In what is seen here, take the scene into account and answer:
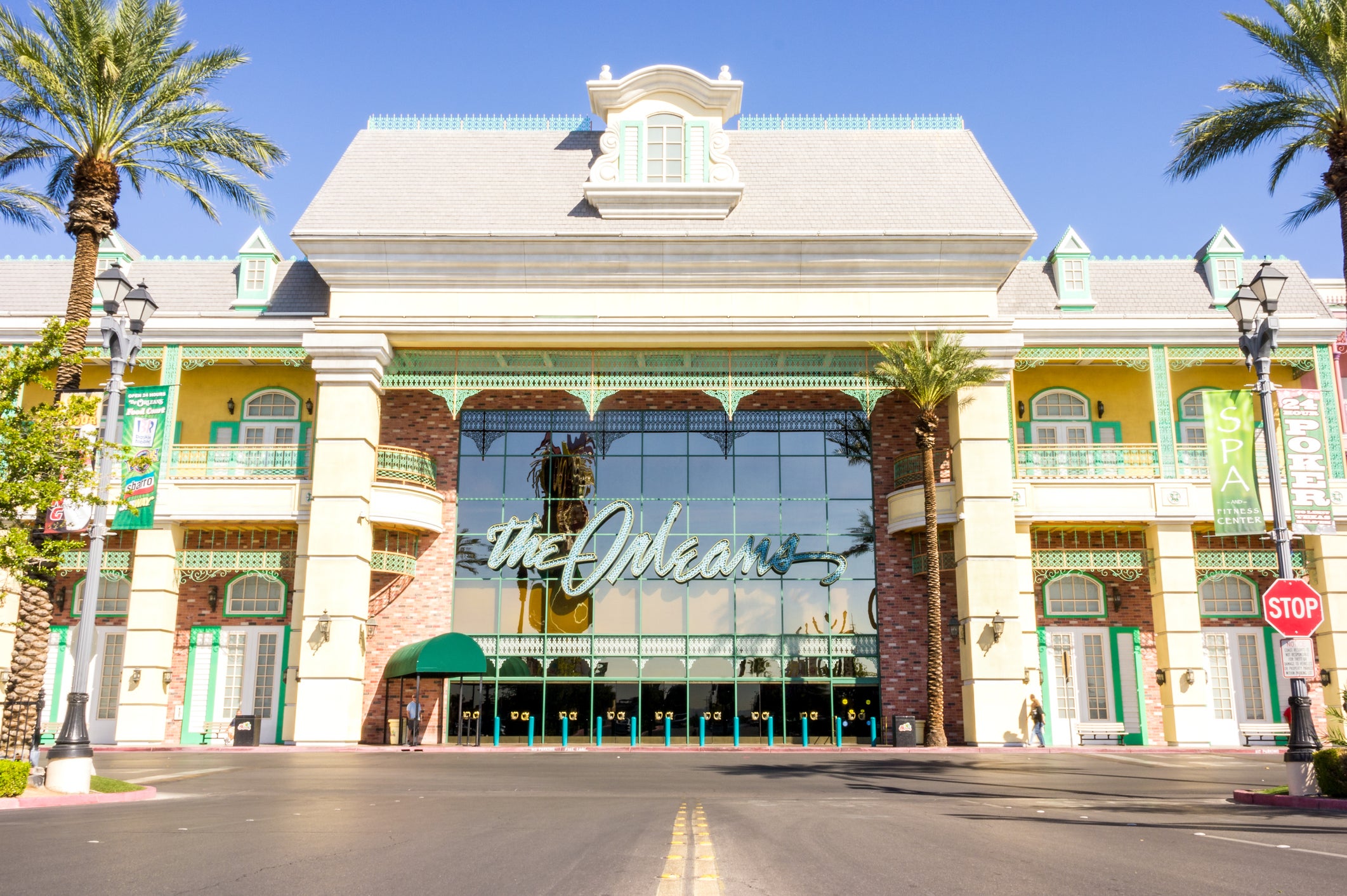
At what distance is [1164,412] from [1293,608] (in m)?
16.1

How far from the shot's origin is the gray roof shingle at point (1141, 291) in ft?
105

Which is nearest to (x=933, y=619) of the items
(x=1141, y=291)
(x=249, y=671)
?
(x=1141, y=291)

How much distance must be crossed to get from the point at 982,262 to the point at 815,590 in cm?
1026

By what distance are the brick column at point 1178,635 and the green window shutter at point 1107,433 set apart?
308 cm

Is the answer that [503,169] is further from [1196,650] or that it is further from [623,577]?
[1196,650]

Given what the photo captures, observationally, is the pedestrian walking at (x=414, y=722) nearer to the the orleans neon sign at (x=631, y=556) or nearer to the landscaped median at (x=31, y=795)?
the the orleans neon sign at (x=631, y=556)

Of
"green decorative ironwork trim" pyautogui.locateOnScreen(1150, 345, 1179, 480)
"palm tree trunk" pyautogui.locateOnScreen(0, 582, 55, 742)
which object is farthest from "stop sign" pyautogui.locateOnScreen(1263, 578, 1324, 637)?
"palm tree trunk" pyautogui.locateOnScreen(0, 582, 55, 742)

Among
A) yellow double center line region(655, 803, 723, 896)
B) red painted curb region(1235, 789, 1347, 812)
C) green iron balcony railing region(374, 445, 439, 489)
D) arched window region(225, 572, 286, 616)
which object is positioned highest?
green iron balcony railing region(374, 445, 439, 489)

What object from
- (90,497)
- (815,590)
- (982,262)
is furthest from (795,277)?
(90,497)

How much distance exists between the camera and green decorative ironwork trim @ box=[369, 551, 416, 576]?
2995 centimetres

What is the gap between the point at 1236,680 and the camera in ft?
102

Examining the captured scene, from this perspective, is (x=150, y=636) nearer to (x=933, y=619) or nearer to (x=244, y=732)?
(x=244, y=732)

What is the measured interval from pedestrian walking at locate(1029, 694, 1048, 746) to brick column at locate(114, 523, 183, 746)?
22746mm

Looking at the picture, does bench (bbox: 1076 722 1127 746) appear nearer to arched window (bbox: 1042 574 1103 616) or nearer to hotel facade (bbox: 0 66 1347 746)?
hotel facade (bbox: 0 66 1347 746)
